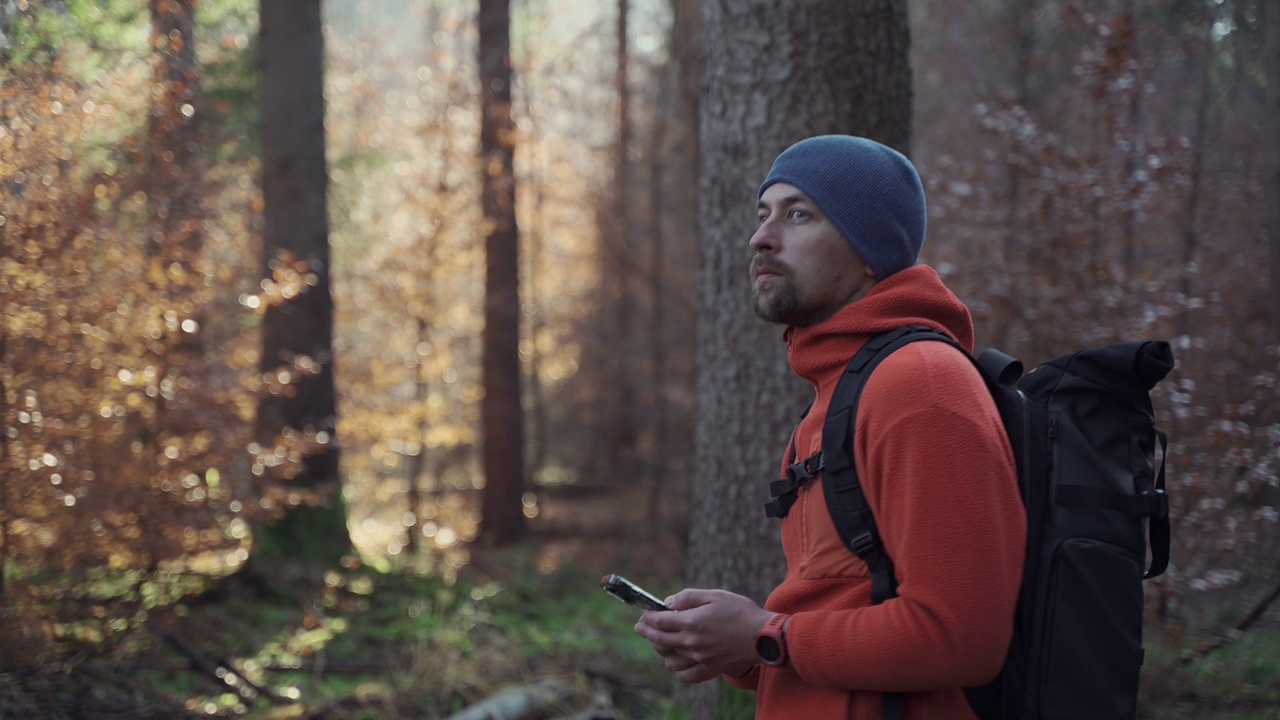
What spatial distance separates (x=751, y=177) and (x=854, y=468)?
9.99ft

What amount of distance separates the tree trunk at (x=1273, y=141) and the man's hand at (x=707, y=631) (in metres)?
8.31

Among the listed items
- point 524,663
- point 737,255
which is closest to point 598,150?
point 524,663

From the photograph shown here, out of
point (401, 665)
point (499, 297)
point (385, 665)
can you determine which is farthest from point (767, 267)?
point (499, 297)

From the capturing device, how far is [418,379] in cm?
1647

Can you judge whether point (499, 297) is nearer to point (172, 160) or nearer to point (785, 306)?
point (172, 160)

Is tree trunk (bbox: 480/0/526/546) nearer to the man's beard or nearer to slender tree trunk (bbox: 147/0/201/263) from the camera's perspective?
slender tree trunk (bbox: 147/0/201/263)

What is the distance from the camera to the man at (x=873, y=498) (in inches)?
77.1

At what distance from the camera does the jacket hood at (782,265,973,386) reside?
2.30 meters

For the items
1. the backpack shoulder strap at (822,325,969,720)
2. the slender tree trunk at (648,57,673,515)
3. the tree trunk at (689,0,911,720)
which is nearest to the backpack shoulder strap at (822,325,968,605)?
the backpack shoulder strap at (822,325,969,720)

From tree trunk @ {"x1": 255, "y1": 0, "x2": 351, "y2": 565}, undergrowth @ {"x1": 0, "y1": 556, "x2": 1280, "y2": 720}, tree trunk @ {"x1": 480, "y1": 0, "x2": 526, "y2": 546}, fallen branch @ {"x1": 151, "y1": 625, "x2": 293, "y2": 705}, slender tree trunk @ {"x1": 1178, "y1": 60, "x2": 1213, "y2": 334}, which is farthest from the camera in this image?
tree trunk @ {"x1": 480, "y1": 0, "x2": 526, "y2": 546}

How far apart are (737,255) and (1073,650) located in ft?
10.8

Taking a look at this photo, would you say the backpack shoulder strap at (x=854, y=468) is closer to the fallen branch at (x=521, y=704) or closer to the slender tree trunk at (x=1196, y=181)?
the fallen branch at (x=521, y=704)

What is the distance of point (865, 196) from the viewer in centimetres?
237

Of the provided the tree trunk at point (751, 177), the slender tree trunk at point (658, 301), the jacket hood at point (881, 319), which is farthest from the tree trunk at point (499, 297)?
the jacket hood at point (881, 319)
